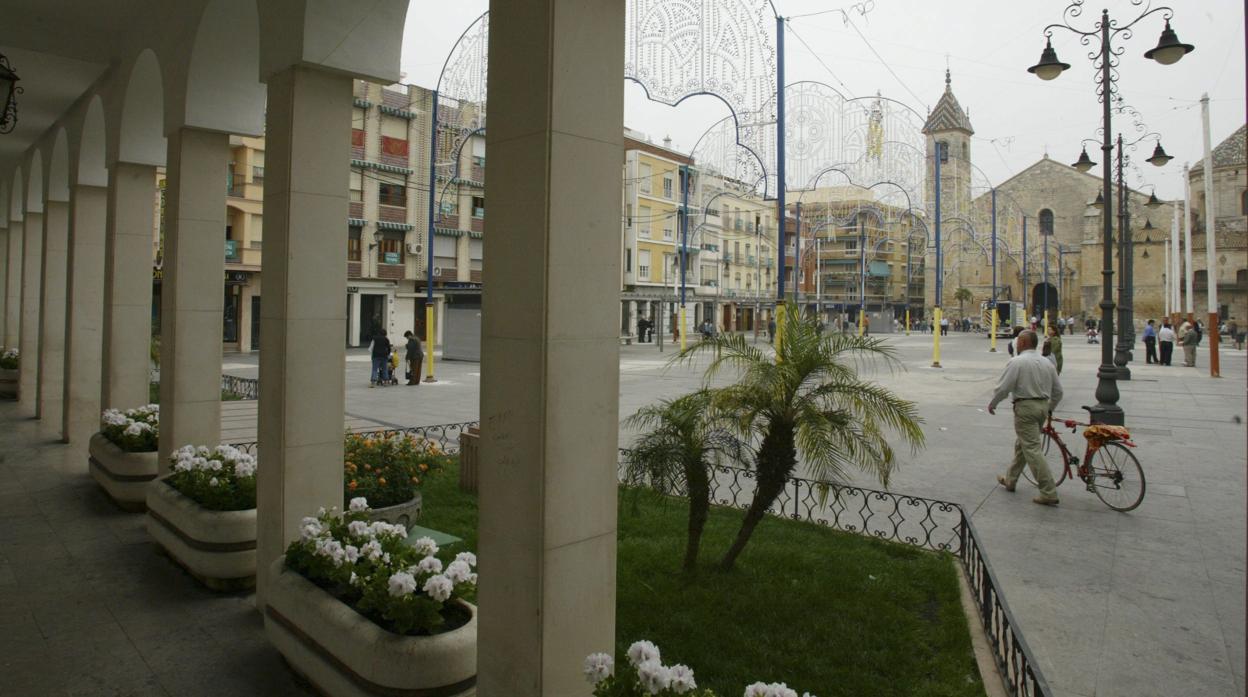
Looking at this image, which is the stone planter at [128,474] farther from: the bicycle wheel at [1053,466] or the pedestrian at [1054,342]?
the pedestrian at [1054,342]

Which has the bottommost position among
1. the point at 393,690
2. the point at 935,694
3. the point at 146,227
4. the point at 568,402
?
the point at 935,694

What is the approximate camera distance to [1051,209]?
6744cm

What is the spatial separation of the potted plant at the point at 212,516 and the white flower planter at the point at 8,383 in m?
12.5

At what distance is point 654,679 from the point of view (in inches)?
98.0

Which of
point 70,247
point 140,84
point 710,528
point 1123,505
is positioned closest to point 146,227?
point 140,84

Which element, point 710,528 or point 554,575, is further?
point 710,528

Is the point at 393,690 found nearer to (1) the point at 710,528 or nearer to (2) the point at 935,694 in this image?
(2) the point at 935,694

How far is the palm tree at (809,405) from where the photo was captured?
483cm

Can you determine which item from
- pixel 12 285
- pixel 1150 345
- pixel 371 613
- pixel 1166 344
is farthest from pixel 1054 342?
pixel 12 285

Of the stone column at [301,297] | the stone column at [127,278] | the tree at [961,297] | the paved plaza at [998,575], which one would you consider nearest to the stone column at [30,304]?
the paved plaza at [998,575]

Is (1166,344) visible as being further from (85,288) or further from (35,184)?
(35,184)

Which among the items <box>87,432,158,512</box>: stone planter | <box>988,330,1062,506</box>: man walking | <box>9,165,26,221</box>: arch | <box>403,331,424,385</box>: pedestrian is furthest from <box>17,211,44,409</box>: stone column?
<box>988,330,1062,506</box>: man walking

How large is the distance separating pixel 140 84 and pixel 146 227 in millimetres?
1447

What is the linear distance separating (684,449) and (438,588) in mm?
2161
